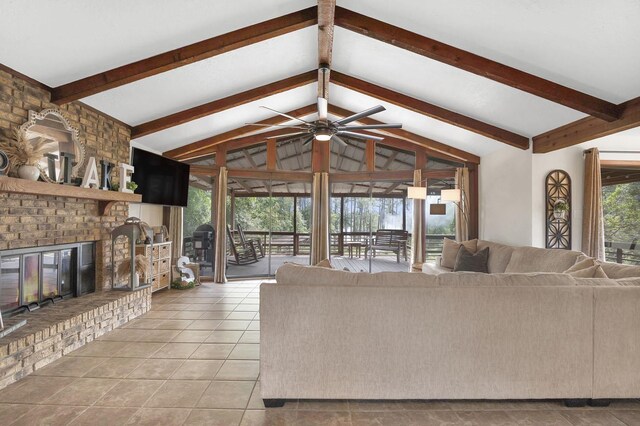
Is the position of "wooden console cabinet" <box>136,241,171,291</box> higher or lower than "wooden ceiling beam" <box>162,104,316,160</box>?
lower

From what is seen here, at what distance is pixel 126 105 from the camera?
4438 mm

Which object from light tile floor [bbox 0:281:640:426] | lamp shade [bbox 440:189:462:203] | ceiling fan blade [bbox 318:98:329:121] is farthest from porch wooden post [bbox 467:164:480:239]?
light tile floor [bbox 0:281:640:426]

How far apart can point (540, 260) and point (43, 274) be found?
18.5 feet

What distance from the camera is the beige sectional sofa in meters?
2.23

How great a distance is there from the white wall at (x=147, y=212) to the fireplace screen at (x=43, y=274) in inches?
48.2

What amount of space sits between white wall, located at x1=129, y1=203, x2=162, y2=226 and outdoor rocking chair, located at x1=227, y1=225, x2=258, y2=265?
4.49 feet

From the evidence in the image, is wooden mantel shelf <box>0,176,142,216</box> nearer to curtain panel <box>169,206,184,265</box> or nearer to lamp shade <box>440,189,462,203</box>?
curtain panel <box>169,206,184,265</box>

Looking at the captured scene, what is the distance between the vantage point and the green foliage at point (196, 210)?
6875 mm

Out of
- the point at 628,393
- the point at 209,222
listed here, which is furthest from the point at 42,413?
the point at 209,222

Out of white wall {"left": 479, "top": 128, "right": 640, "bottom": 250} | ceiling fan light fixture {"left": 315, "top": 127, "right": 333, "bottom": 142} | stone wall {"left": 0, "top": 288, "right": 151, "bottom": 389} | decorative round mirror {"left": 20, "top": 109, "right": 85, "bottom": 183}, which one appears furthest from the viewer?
white wall {"left": 479, "top": 128, "right": 640, "bottom": 250}

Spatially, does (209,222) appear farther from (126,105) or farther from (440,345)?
(440,345)

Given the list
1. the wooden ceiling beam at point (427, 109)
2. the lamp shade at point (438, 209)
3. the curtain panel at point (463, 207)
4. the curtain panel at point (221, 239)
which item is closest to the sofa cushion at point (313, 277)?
the wooden ceiling beam at point (427, 109)

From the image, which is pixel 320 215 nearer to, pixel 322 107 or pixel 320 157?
pixel 320 157

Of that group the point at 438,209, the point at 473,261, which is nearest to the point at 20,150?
the point at 473,261
